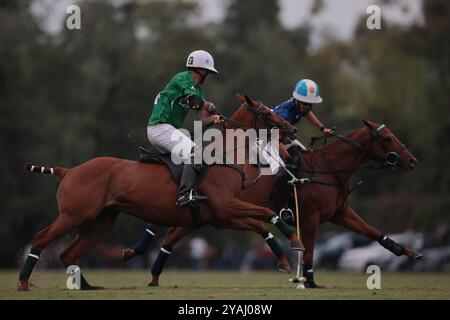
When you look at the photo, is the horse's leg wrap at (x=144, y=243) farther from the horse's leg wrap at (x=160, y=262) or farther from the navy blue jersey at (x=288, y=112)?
the navy blue jersey at (x=288, y=112)

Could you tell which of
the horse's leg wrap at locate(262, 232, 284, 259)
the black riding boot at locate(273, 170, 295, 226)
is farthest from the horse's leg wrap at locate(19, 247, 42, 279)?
the black riding boot at locate(273, 170, 295, 226)

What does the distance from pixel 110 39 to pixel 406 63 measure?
45.7ft

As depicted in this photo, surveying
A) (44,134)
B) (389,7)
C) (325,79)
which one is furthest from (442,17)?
(325,79)

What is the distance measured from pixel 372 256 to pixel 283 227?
76.8 ft

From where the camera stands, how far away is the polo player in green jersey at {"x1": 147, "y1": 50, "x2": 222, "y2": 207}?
15.1 meters

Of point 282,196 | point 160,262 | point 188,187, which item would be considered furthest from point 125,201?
point 282,196

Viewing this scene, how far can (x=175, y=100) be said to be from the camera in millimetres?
15555

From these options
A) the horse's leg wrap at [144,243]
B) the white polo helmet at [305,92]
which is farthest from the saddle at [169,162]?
the white polo helmet at [305,92]

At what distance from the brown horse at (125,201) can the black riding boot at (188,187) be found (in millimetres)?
214

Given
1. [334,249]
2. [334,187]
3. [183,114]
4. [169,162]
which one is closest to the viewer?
[169,162]

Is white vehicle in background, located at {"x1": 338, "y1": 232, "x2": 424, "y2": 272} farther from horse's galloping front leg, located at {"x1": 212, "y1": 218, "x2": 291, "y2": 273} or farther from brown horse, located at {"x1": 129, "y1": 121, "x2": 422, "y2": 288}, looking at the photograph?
horse's galloping front leg, located at {"x1": 212, "y1": 218, "x2": 291, "y2": 273}

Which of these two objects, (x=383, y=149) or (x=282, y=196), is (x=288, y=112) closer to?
(x=282, y=196)

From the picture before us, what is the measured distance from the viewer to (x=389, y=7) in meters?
45.7

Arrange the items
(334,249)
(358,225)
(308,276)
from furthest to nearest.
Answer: (334,249) → (358,225) → (308,276)
